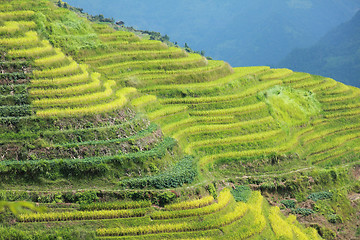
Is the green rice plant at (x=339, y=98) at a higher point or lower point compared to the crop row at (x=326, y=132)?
higher

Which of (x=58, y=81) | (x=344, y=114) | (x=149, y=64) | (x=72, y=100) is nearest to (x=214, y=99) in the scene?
(x=149, y=64)

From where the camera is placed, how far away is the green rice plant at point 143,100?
109 ft

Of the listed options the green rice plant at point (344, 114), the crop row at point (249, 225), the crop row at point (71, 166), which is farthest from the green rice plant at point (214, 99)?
the crop row at point (249, 225)

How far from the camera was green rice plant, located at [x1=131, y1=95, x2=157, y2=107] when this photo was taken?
33.4 metres

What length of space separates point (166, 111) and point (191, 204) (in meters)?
12.0

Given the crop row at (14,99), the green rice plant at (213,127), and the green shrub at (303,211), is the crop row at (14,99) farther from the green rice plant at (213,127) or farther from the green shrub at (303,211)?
the green shrub at (303,211)

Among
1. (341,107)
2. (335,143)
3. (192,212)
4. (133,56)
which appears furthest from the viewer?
(341,107)

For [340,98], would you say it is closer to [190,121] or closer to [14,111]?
[190,121]

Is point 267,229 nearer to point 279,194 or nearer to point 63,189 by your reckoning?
point 279,194

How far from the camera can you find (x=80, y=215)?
20.8 m

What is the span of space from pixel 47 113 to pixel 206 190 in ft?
34.5

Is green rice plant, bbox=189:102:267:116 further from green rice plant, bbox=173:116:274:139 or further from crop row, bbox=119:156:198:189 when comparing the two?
crop row, bbox=119:156:198:189

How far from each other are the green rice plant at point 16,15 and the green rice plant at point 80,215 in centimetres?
1976

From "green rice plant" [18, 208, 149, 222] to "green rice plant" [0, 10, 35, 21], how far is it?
1976 centimetres
